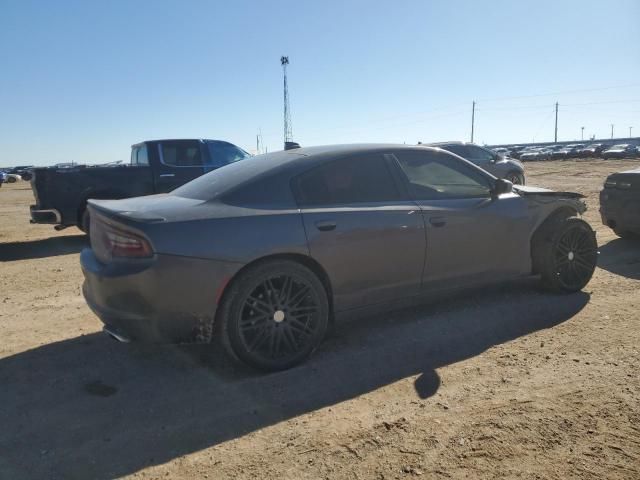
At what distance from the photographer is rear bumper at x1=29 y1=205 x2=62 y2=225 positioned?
8.18 m

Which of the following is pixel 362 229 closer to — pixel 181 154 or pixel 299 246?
pixel 299 246

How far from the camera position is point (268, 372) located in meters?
3.41

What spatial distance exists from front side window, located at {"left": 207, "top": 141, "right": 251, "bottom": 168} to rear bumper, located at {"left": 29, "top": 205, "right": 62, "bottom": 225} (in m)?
2.90

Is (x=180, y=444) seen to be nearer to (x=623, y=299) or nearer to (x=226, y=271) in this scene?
(x=226, y=271)

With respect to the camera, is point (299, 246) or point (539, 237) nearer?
point (299, 246)

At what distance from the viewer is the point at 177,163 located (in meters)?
9.50

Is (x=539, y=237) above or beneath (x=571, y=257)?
above

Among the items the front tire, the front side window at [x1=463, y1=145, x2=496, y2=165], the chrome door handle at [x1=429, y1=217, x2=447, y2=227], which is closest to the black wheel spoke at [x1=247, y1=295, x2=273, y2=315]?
the front tire

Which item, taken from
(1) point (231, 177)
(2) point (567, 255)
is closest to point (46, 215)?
(1) point (231, 177)

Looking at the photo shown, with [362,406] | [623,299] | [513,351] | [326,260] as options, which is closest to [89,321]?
[326,260]

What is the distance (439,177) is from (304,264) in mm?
1644

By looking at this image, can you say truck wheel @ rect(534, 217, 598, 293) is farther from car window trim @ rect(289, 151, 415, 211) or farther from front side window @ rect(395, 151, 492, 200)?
car window trim @ rect(289, 151, 415, 211)

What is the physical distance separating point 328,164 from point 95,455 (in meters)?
2.49

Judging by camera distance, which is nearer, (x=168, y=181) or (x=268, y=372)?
(x=268, y=372)
